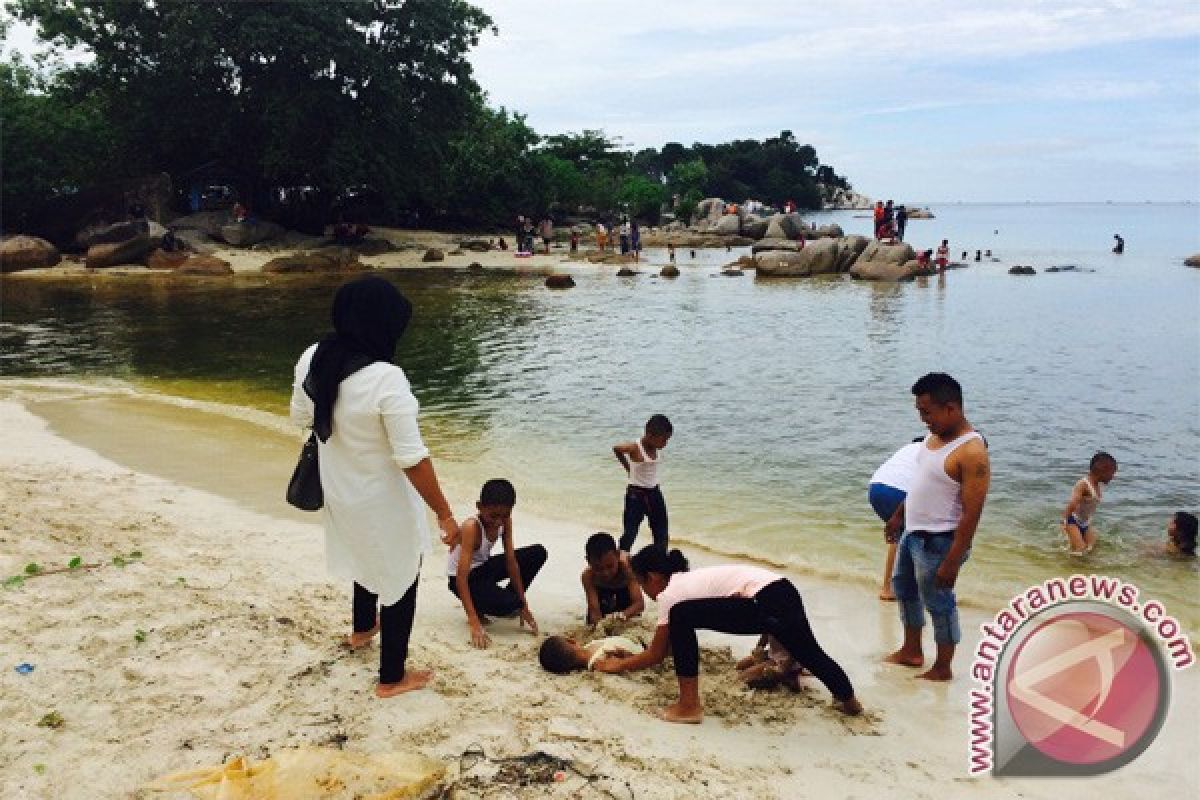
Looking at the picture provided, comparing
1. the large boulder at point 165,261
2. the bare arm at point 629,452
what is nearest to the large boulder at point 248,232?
the large boulder at point 165,261

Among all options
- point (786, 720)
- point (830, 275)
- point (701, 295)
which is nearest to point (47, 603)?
point (786, 720)

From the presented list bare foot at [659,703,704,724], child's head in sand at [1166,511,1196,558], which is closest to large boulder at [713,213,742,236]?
child's head in sand at [1166,511,1196,558]

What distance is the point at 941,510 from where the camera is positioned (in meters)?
4.89

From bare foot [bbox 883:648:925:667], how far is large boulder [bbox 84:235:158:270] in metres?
34.3

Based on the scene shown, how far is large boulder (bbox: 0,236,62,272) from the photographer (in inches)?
1267

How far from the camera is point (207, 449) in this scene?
10281 mm

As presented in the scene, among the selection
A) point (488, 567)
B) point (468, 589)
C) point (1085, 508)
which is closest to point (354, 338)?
point (468, 589)

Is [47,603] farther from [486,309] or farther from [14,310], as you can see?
[14,310]

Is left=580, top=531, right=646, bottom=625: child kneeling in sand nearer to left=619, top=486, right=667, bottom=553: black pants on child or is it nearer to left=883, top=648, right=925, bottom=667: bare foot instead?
left=619, top=486, right=667, bottom=553: black pants on child

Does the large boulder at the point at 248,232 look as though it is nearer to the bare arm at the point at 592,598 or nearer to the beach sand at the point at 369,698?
the beach sand at the point at 369,698

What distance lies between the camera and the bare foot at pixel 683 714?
4324mm

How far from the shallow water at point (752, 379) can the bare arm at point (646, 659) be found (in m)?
3.12

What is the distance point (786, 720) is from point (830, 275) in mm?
33686

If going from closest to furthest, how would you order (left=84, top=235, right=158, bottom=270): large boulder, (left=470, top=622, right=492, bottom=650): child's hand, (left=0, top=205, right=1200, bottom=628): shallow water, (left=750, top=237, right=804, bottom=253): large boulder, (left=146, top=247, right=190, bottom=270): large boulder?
(left=470, top=622, right=492, bottom=650): child's hand → (left=0, top=205, right=1200, bottom=628): shallow water → (left=84, top=235, right=158, bottom=270): large boulder → (left=146, top=247, right=190, bottom=270): large boulder → (left=750, top=237, right=804, bottom=253): large boulder
